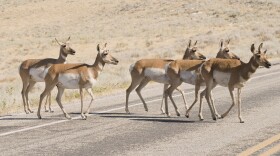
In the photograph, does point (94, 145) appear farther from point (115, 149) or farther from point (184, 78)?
point (184, 78)

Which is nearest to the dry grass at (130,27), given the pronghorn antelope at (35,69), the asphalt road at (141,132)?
the pronghorn antelope at (35,69)

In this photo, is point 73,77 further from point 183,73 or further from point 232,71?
point 232,71

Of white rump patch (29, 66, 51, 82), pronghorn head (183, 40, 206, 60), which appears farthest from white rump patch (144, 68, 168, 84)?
white rump patch (29, 66, 51, 82)

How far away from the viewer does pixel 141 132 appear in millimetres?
10734

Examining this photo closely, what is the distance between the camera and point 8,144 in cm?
977

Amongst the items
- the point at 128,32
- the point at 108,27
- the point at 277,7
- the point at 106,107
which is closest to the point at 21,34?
the point at 108,27

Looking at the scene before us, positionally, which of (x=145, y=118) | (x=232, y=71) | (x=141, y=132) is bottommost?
(x=145, y=118)

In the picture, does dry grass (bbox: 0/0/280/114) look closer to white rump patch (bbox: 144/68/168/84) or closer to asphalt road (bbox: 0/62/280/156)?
white rump patch (bbox: 144/68/168/84)

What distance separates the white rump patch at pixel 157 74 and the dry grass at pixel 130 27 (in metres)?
10.1

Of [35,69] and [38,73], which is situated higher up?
[35,69]

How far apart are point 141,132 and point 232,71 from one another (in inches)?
103

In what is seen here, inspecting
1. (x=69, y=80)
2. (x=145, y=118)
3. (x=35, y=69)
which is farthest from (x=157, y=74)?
(x=35, y=69)

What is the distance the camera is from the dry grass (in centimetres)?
4891

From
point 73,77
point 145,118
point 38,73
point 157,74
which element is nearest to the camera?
point 145,118
